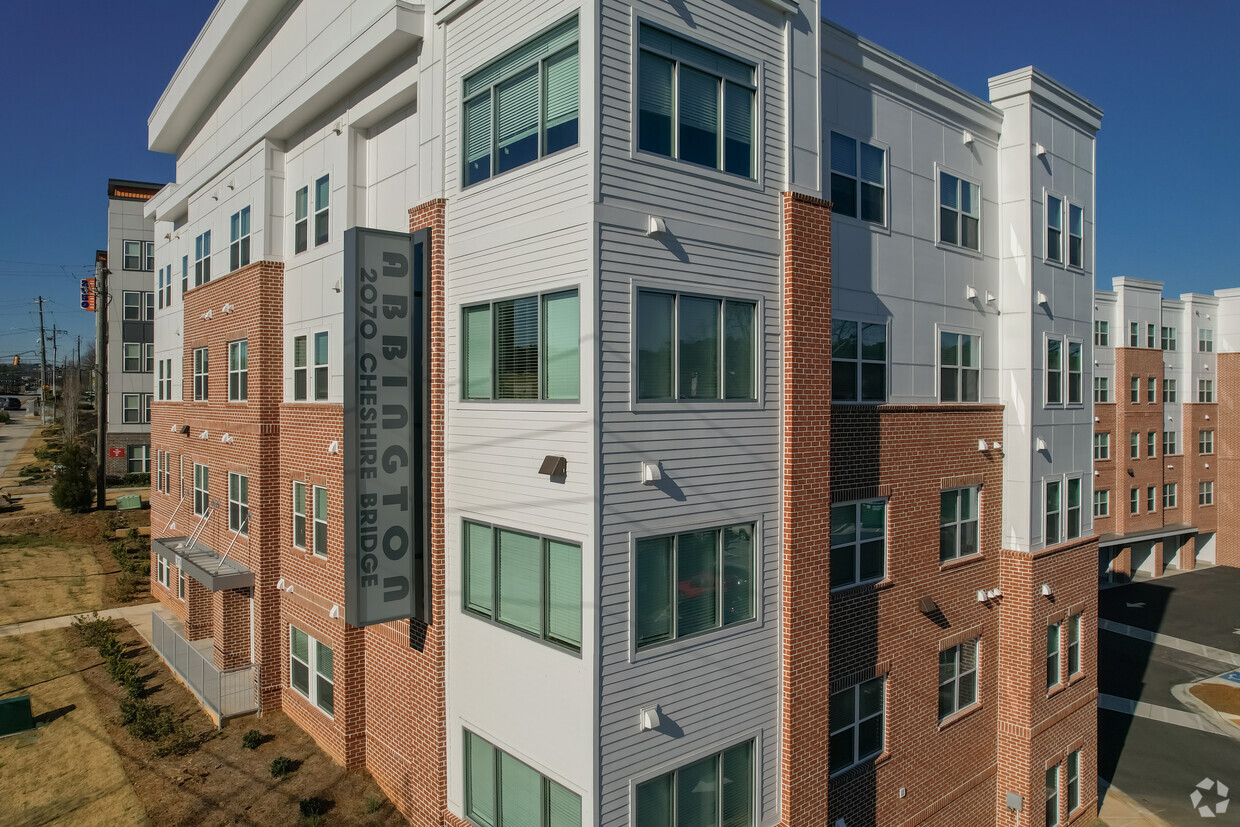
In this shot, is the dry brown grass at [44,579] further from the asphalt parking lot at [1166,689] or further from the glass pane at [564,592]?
the asphalt parking lot at [1166,689]

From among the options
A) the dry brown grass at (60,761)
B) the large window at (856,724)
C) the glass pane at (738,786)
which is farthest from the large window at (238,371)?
the large window at (856,724)

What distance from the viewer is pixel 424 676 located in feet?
35.7

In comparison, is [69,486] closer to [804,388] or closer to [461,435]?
[461,435]

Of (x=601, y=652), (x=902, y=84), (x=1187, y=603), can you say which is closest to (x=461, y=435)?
(x=601, y=652)

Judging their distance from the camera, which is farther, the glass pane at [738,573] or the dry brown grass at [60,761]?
the dry brown grass at [60,761]

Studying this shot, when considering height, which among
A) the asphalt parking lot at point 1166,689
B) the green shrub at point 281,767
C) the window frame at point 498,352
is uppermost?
the window frame at point 498,352

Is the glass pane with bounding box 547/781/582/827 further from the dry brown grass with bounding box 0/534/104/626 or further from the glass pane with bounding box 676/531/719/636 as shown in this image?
→ the dry brown grass with bounding box 0/534/104/626

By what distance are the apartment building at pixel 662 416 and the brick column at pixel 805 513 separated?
0.06 metres

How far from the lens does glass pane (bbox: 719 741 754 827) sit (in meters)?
9.31

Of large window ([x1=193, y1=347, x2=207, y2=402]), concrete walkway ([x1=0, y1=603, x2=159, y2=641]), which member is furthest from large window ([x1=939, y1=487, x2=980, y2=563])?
concrete walkway ([x1=0, y1=603, x2=159, y2=641])

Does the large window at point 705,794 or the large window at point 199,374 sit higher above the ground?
the large window at point 199,374

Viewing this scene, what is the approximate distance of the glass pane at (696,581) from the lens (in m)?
8.79

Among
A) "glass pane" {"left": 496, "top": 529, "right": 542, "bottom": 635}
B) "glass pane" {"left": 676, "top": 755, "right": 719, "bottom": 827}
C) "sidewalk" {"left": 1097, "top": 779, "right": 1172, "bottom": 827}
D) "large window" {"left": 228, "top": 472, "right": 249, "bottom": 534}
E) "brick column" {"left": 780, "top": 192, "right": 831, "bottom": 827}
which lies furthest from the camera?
"large window" {"left": 228, "top": 472, "right": 249, "bottom": 534}

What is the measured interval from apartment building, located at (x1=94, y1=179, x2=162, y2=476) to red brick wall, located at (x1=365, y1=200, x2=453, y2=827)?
39126 mm
